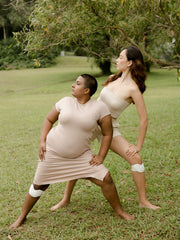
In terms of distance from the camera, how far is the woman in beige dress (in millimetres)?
3273

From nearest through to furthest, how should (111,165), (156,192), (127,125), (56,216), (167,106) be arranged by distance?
(56,216) → (156,192) → (111,165) → (127,125) → (167,106)

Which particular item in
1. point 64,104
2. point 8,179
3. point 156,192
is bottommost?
point 8,179

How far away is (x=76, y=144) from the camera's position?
332 centimetres

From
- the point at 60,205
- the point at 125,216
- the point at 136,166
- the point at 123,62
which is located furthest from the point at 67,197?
the point at 123,62

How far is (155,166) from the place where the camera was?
5426 millimetres

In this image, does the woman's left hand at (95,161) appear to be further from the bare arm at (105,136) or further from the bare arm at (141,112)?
the bare arm at (141,112)

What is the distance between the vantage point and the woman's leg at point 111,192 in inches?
131

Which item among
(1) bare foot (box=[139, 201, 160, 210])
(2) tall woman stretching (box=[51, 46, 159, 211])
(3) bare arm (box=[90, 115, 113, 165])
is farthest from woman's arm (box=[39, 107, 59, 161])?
(1) bare foot (box=[139, 201, 160, 210])

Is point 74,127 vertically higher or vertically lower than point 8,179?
higher

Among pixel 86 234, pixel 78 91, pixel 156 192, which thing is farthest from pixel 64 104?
pixel 156 192

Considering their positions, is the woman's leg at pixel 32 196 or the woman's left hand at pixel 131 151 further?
the woman's left hand at pixel 131 151

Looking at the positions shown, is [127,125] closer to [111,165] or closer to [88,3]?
[111,165]

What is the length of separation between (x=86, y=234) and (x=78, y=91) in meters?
1.54

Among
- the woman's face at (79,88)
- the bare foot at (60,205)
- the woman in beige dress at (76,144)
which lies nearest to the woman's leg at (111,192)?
the woman in beige dress at (76,144)
